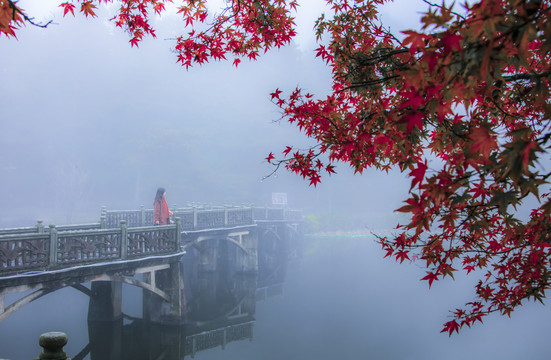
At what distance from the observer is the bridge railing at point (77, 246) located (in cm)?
797

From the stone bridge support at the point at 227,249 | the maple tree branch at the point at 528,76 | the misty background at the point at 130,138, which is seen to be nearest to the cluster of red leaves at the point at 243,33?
the maple tree branch at the point at 528,76

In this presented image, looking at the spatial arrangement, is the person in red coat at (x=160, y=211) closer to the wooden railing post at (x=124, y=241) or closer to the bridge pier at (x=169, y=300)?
the bridge pier at (x=169, y=300)

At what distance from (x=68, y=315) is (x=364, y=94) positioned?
16138 millimetres

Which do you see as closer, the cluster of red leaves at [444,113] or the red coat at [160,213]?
the cluster of red leaves at [444,113]

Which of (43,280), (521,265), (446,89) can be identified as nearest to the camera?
(446,89)

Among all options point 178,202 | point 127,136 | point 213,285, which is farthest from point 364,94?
point 127,136

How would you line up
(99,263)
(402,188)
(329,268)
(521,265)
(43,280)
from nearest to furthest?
1. (521,265)
2. (43,280)
3. (99,263)
4. (329,268)
5. (402,188)

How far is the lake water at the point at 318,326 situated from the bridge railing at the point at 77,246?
9.92 feet

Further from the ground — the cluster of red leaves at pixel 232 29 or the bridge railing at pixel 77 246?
the cluster of red leaves at pixel 232 29

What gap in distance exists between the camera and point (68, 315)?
15.2 metres

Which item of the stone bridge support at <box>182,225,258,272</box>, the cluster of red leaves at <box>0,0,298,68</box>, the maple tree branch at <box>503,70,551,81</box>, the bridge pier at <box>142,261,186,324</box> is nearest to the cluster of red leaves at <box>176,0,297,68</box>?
the cluster of red leaves at <box>0,0,298,68</box>

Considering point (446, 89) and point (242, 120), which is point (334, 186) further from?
point (446, 89)

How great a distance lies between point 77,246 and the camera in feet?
30.2

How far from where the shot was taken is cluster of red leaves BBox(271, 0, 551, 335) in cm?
133
